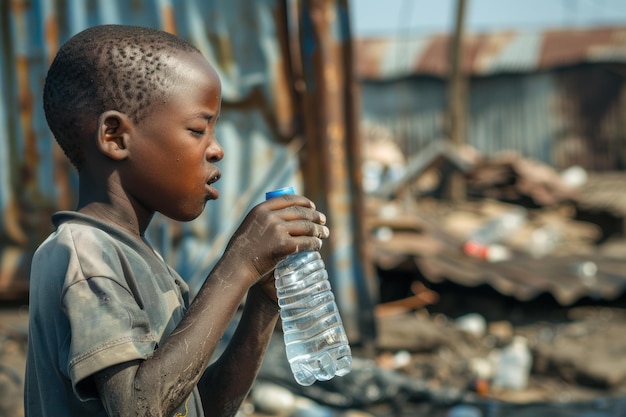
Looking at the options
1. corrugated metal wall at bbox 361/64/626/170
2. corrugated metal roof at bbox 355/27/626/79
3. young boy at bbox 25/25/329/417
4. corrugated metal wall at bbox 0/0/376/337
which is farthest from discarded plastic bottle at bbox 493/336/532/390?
corrugated metal roof at bbox 355/27/626/79

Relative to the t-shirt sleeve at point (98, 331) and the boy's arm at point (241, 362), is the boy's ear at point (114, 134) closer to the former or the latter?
the t-shirt sleeve at point (98, 331)

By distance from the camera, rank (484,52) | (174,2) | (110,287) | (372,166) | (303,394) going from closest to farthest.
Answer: (110,287) → (303,394) → (174,2) → (372,166) → (484,52)

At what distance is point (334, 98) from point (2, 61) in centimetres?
189

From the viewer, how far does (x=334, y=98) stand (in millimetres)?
5180

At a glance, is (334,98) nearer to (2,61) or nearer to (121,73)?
(2,61)

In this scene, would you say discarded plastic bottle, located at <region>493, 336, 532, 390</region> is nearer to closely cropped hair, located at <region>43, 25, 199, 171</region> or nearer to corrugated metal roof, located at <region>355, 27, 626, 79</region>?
closely cropped hair, located at <region>43, 25, 199, 171</region>

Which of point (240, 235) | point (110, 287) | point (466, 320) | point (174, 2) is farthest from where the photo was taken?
point (466, 320)

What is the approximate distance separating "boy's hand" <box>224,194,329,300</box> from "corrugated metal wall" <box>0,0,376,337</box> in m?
3.42

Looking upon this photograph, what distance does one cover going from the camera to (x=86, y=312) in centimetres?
137

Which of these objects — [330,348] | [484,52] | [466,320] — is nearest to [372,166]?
[484,52]

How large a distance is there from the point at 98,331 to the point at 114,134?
0.35m

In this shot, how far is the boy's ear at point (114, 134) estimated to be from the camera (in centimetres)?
150

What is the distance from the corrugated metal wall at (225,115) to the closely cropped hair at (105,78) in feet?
11.1

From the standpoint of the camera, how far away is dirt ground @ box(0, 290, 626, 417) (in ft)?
15.3
